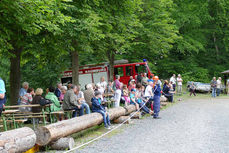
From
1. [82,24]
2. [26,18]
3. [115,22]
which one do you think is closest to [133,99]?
[82,24]

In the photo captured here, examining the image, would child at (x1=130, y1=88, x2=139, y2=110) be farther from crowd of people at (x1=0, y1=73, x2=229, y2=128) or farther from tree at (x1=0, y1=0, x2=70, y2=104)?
tree at (x1=0, y1=0, x2=70, y2=104)

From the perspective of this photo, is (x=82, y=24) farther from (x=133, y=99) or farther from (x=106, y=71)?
(x=106, y=71)

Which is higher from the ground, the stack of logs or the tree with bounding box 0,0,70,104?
the tree with bounding box 0,0,70,104

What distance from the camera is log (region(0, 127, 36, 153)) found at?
20.4 feet

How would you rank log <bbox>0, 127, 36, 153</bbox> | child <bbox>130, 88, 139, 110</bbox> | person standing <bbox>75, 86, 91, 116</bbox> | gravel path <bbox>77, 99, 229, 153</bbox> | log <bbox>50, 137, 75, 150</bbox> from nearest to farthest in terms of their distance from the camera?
log <bbox>0, 127, 36, 153</bbox> → gravel path <bbox>77, 99, 229, 153</bbox> → log <bbox>50, 137, 75, 150</bbox> → person standing <bbox>75, 86, 91, 116</bbox> → child <bbox>130, 88, 139, 110</bbox>

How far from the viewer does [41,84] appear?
22641mm

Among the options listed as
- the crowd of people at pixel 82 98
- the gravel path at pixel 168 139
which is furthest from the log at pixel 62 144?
the crowd of people at pixel 82 98

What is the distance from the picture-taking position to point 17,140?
6.55 m

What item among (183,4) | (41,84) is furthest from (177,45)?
(41,84)

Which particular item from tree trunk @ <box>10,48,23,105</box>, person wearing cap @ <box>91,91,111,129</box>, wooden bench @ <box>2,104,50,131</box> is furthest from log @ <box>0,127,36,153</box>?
tree trunk @ <box>10,48,23,105</box>

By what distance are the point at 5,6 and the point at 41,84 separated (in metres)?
13.0

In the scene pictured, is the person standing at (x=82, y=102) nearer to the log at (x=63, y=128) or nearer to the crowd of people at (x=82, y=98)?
the crowd of people at (x=82, y=98)

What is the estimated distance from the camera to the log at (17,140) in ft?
20.4

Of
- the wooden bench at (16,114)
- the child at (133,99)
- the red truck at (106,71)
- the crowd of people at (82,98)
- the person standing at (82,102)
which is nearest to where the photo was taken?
the wooden bench at (16,114)
